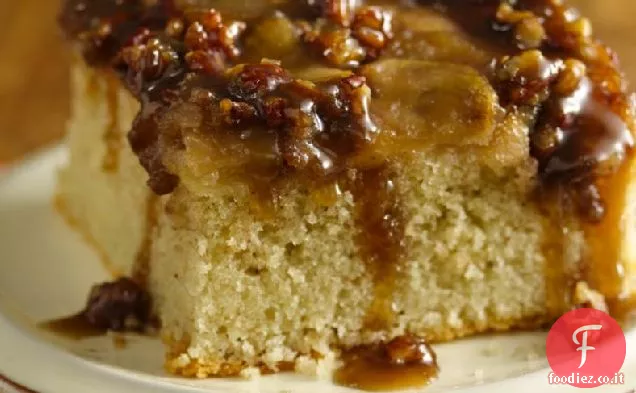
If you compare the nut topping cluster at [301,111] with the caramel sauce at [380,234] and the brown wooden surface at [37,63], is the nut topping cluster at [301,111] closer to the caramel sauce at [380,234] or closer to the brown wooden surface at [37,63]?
the caramel sauce at [380,234]

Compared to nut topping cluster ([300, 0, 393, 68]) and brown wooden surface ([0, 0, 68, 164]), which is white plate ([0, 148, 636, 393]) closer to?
nut topping cluster ([300, 0, 393, 68])

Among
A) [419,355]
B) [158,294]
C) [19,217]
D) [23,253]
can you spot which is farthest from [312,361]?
[19,217]

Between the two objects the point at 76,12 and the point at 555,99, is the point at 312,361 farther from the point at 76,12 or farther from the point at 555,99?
the point at 76,12

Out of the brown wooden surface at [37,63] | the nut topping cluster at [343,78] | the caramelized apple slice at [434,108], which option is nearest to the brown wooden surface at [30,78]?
the brown wooden surface at [37,63]

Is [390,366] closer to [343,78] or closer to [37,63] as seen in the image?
[343,78]

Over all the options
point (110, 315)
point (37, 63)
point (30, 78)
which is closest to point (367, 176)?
point (110, 315)

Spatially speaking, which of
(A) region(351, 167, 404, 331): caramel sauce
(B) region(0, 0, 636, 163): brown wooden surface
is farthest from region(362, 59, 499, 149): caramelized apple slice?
(B) region(0, 0, 636, 163): brown wooden surface
